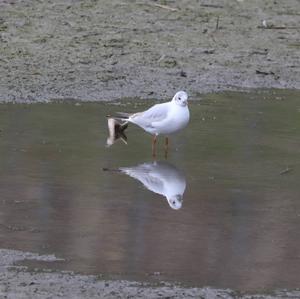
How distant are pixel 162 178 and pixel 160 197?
0.58 metres

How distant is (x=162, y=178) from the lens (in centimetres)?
928

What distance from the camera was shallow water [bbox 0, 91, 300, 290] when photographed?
7.24 meters

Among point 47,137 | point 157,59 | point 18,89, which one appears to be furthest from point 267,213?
point 157,59

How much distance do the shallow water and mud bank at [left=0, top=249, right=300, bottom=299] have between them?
0.13m

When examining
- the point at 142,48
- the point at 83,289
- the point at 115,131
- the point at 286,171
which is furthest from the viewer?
the point at 142,48

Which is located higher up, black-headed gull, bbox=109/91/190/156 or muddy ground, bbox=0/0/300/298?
black-headed gull, bbox=109/91/190/156

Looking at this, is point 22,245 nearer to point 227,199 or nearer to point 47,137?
point 227,199

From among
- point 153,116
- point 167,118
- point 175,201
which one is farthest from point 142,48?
point 175,201

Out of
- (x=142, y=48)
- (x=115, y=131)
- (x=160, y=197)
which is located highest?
(x=160, y=197)

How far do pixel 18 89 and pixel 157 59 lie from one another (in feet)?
7.65

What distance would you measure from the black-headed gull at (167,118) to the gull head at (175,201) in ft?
4.48

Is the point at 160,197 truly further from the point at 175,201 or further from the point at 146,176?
the point at 146,176

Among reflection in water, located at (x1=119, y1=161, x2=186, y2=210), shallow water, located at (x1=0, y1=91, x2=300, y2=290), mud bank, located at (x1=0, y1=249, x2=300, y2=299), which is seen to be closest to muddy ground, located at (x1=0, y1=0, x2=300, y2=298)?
shallow water, located at (x1=0, y1=91, x2=300, y2=290)

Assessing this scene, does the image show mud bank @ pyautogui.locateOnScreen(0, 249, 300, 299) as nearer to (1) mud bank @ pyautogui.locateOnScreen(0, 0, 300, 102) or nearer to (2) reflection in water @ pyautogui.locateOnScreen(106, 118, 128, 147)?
(2) reflection in water @ pyautogui.locateOnScreen(106, 118, 128, 147)
